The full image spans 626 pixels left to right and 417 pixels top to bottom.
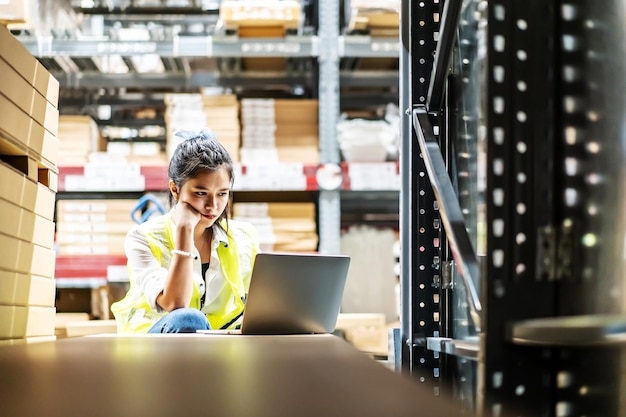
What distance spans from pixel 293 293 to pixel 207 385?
1.24 m

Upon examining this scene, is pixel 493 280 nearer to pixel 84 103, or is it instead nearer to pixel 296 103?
pixel 296 103

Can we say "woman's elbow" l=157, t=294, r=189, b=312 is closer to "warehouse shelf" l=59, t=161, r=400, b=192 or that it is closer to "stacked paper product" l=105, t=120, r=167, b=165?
"warehouse shelf" l=59, t=161, r=400, b=192

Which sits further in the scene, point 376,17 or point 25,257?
point 376,17

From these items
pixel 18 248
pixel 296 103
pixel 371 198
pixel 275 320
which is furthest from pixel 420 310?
pixel 371 198

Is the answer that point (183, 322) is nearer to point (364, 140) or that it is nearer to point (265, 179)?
point (265, 179)

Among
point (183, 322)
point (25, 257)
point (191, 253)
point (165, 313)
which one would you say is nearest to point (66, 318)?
point (165, 313)

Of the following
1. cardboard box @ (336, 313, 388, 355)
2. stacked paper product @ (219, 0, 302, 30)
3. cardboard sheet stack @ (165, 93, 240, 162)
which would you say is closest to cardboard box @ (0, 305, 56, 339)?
cardboard box @ (336, 313, 388, 355)

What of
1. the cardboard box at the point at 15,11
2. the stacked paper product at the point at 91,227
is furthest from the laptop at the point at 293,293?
the cardboard box at the point at 15,11

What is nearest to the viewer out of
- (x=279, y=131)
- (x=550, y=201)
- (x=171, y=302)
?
(x=550, y=201)

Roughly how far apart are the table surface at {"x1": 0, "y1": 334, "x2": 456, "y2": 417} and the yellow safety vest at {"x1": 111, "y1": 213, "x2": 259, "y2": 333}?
1392 millimetres

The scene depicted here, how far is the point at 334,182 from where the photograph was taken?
4.31 meters

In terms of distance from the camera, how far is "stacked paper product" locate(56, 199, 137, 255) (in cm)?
440

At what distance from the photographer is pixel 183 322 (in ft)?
8.17

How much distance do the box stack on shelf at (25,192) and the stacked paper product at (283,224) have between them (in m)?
1.94
